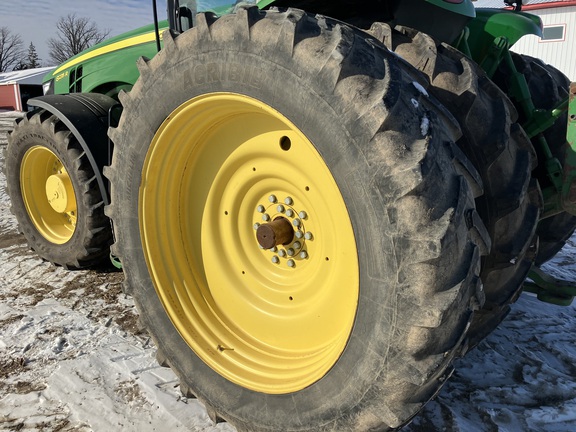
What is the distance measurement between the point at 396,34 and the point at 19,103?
34790 mm

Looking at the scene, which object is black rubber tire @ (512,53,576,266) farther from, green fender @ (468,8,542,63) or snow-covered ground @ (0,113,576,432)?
snow-covered ground @ (0,113,576,432)

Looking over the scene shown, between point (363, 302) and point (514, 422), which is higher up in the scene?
point (363, 302)

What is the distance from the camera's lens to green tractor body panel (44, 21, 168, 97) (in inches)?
140

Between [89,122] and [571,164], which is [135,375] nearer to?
[89,122]

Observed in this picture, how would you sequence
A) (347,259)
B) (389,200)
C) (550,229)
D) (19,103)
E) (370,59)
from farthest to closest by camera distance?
(19,103), (550,229), (347,259), (370,59), (389,200)

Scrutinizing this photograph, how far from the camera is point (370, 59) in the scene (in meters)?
1.53

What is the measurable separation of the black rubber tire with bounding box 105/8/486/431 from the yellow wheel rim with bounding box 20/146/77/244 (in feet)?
9.40

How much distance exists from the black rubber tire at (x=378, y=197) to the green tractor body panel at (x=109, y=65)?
196 centimetres

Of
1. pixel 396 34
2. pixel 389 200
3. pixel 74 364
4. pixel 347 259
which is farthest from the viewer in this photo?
pixel 74 364

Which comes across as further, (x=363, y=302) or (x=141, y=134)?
(x=141, y=134)

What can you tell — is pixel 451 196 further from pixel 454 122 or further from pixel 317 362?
pixel 317 362

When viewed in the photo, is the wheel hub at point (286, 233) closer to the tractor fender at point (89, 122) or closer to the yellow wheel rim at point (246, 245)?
the yellow wheel rim at point (246, 245)

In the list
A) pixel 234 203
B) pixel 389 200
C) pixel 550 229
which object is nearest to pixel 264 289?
pixel 234 203

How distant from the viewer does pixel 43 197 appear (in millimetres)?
4277
